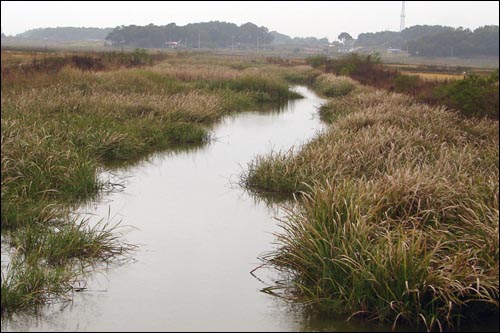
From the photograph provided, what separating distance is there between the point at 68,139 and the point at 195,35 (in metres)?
64.4

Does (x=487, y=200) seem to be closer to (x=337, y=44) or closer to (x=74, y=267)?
(x=74, y=267)

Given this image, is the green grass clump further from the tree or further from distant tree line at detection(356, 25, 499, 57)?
the tree

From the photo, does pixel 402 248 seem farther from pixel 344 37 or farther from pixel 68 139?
pixel 344 37

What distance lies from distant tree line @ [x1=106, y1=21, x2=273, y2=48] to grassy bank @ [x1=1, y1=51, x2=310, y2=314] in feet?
136

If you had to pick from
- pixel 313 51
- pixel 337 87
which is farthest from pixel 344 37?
pixel 337 87

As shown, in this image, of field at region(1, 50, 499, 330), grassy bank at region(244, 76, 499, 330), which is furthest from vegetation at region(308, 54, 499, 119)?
grassy bank at region(244, 76, 499, 330)

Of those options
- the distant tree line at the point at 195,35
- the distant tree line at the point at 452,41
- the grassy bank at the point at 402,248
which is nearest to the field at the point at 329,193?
the grassy bank at the point at 402,248

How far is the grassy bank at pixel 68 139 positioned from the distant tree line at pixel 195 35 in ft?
136

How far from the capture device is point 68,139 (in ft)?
30.4

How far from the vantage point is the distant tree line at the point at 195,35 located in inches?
2438

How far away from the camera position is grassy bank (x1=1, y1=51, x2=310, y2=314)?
5051 millimetres

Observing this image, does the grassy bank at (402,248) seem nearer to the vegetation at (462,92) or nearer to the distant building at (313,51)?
the vegetation at (462,92)

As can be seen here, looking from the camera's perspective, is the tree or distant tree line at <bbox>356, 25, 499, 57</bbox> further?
the tree

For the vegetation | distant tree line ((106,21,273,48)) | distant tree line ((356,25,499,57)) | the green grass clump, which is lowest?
the vegetation
